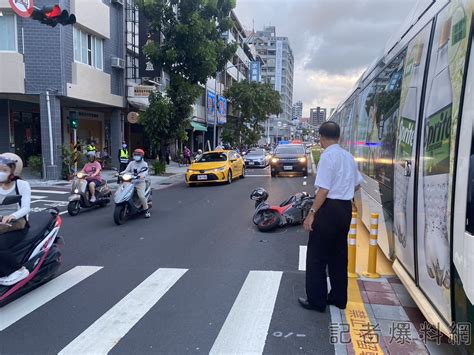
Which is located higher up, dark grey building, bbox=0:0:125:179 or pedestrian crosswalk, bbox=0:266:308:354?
dark grey building, bbox=0:0:125:179

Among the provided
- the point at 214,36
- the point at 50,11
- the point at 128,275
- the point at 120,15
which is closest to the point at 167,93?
the point at 214,36

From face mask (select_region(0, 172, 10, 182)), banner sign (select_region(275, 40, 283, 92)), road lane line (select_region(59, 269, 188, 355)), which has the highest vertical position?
banner sign (select_region(275, 40, 283, 92))

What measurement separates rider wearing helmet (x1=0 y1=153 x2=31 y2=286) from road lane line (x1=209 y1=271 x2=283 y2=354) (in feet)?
8.15

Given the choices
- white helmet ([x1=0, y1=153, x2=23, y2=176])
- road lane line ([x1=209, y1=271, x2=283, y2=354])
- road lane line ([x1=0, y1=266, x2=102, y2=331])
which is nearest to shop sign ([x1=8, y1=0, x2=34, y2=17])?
white helmet ([x1=0, y1=153, x2=23, y2=176])

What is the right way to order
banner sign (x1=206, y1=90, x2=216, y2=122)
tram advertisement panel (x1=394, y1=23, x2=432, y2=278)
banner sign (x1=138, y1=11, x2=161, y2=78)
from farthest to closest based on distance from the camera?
banner sign (x1=206, y1=90, x2=216, y2=122) < banner sign (x1=138, y1=11, x2=161, y2=78) < tram advertisement panel (x1=394, y1=23, x2=432, y2=278)

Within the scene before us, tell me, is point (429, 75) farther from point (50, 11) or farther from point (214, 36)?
point (214, 36)

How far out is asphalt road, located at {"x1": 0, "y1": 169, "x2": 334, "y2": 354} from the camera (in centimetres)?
373

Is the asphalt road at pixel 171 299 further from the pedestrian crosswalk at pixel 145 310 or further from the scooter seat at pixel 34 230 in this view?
the scooter seat at pixel 34 230

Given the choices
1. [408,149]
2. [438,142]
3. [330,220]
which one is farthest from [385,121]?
[438,142]

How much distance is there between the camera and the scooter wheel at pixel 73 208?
34.0ft

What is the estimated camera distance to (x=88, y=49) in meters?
20.4

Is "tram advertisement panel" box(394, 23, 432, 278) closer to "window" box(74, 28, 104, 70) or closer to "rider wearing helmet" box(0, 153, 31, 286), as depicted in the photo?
"rider wearing helmet" box(0, 153, 31, 286)

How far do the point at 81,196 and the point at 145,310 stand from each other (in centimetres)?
694

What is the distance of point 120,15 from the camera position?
23.0 m
